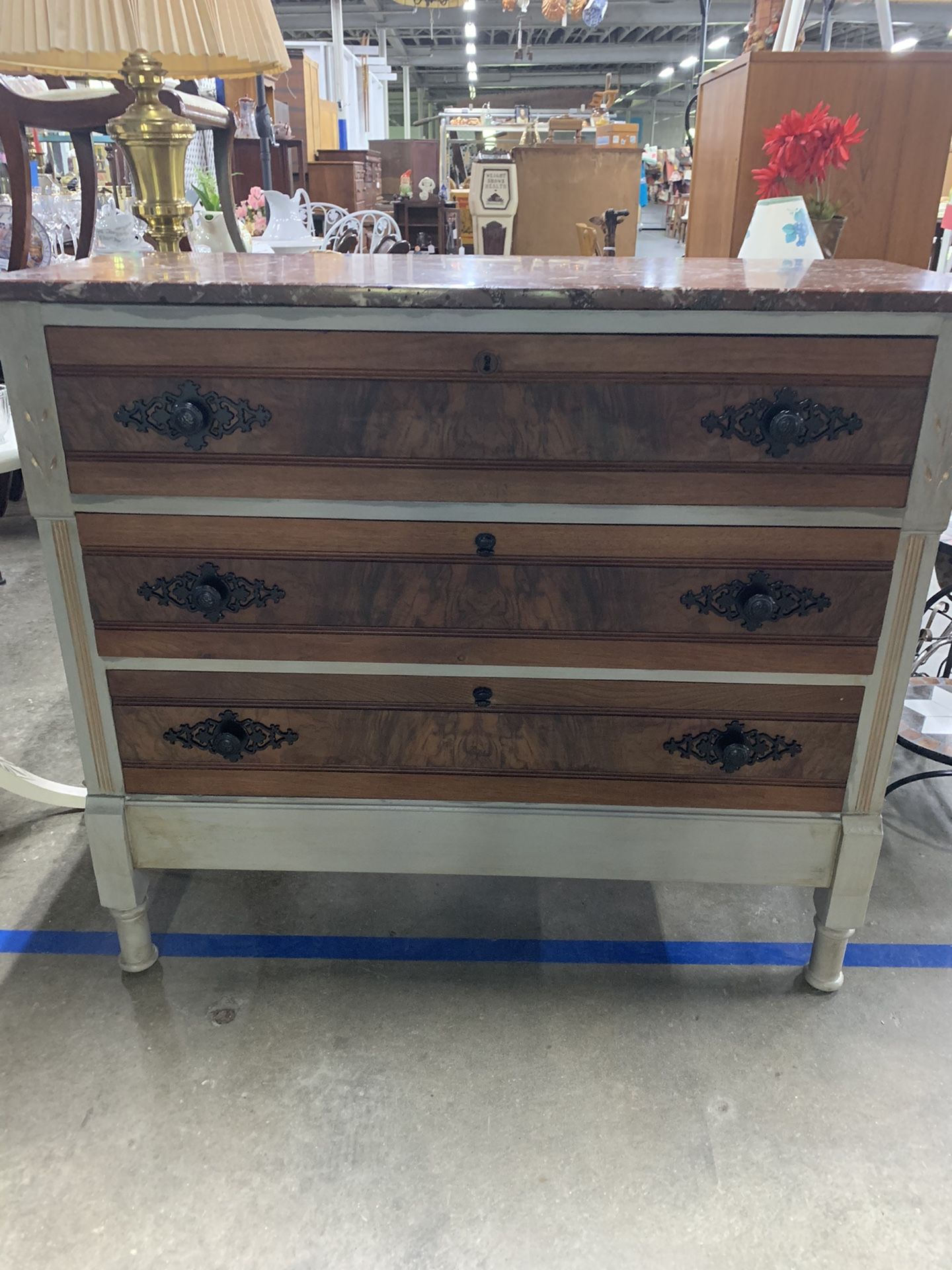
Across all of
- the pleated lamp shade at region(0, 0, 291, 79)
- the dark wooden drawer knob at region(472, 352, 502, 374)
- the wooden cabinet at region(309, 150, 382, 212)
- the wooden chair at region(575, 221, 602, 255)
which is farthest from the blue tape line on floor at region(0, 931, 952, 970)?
the wooden cabinet at region(309, 150, 382, 212)

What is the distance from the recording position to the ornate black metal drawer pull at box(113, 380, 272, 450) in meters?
1.11

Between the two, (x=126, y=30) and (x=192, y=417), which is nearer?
(x=192, y=417)

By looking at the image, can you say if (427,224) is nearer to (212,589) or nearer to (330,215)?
(330,215)

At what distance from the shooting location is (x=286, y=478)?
3.79ft

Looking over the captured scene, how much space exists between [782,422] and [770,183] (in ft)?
4.55

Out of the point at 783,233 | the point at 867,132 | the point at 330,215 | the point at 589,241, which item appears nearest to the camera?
the point at 783,233

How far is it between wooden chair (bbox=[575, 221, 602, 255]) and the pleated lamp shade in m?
3.20

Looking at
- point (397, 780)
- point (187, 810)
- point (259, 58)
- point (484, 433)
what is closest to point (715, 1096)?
point (397, 780)

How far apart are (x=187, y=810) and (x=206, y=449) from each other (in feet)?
1.81

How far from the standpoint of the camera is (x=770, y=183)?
215 centimetres

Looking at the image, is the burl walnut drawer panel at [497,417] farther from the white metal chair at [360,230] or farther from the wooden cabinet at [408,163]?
the wooden cabinet at [408,163]

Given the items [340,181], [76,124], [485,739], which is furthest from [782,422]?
[340,181]

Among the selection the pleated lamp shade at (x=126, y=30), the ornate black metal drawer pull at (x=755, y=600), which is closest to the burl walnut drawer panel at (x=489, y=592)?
the ornate black metal drawer pull at (x=755, y=600)

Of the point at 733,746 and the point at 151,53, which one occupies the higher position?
the point at 151,53
